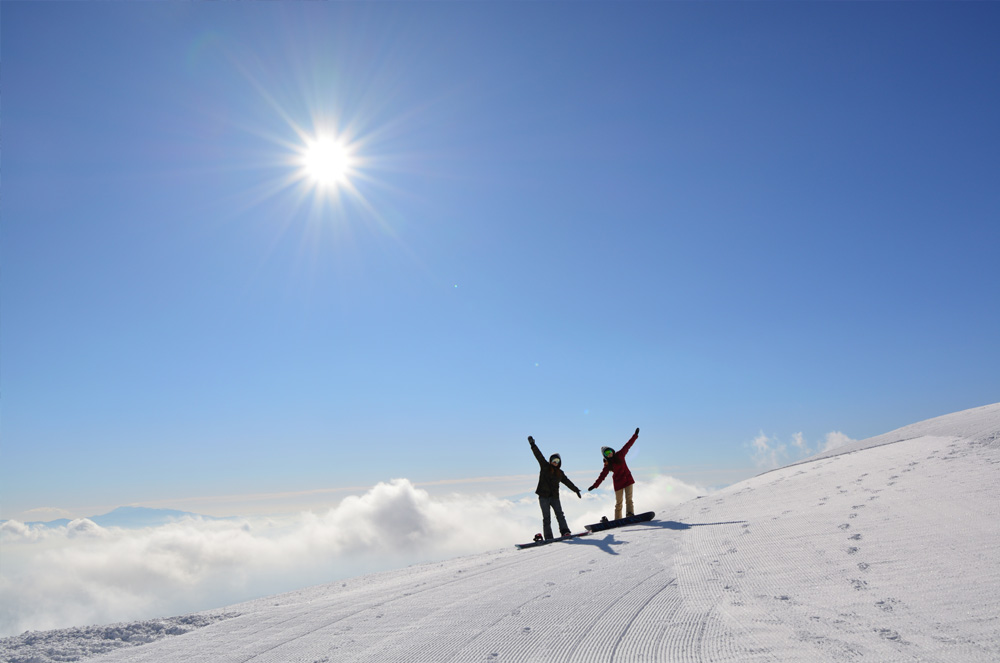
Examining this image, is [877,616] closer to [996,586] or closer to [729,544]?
[996,586]

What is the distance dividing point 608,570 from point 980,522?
5.85 metres

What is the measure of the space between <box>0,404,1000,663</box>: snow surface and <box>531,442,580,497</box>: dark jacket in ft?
7.93

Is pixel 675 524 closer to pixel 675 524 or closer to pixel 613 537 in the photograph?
pixel 675 524

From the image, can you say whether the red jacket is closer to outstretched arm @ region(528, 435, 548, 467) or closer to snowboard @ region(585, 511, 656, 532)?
snowboard @ region(585, 511, 656, 532)

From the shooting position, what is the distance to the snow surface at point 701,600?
5281 millimetres

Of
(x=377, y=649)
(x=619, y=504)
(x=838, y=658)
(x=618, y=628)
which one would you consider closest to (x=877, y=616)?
(x=838, y=658)

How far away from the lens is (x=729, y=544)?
31.0 ft

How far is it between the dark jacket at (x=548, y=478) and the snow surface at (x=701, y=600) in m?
2.42

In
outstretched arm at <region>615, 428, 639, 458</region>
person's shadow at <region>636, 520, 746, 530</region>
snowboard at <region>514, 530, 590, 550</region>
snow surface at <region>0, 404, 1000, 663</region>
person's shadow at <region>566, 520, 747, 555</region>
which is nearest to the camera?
snow surface at <region>0, 404, 1000, 663</region>

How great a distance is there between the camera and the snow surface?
5.28 meters

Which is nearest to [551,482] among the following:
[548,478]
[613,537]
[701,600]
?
[548,478]

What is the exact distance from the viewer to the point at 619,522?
46.1 feet

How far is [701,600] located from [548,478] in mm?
7959

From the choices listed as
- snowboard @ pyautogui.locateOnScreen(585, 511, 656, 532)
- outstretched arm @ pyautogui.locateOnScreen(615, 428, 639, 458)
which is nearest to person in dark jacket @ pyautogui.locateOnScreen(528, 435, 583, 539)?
snowboard @ pyautogui.locateOnScreen(585, 511, 656, 532)
